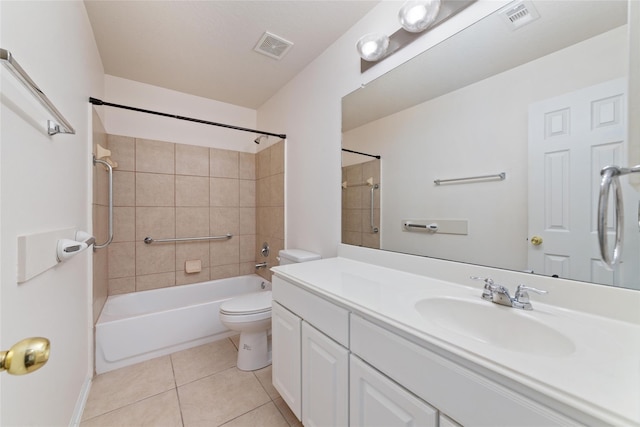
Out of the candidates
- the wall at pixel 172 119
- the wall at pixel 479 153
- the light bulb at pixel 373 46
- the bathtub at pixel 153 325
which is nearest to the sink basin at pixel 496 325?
the wall at pixel 479 153

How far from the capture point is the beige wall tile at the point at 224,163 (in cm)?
273

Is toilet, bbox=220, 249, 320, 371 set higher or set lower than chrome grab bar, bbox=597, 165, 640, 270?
lower

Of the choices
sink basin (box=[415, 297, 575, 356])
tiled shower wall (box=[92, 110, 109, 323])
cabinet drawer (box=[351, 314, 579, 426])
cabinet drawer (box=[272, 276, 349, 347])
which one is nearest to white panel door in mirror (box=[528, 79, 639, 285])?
sink basin (box=[415, 297, 575, 356])

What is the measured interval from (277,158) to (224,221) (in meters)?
0.97

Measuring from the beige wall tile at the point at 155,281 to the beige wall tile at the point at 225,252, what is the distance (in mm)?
388

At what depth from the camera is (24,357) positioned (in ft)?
1.34

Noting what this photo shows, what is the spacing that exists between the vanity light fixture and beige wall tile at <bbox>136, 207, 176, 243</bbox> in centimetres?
228

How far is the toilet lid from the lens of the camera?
173cm

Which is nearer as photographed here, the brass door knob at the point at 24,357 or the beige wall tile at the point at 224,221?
the brass door knob at the point at 24,357

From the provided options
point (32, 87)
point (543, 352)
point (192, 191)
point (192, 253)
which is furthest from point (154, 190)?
point (543, 352)

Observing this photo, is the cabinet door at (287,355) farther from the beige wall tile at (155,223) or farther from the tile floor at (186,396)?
the beige wall tile at (155,223)

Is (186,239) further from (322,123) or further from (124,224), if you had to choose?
(322,123)

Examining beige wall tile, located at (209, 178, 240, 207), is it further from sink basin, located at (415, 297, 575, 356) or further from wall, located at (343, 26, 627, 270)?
sink basin, located at (415, 297, 575, 356)

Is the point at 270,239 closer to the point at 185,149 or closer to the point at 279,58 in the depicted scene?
the point at 185,149
